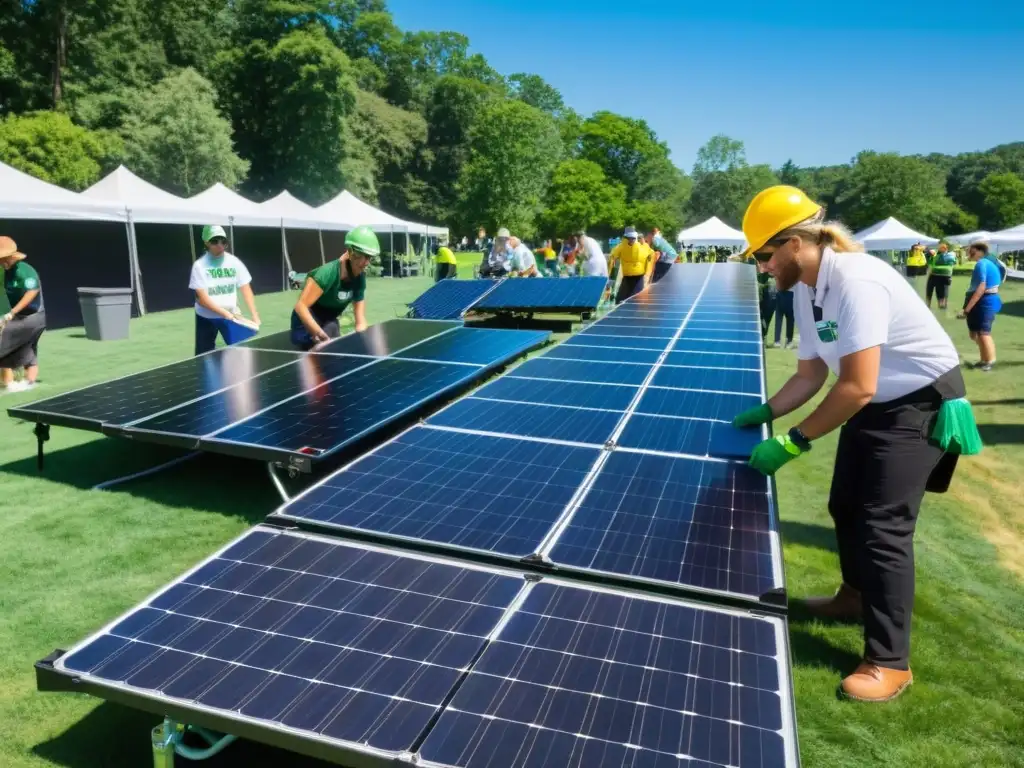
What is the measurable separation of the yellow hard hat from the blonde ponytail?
0.04 meters

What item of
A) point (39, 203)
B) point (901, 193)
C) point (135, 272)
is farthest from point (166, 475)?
point (901, 193)

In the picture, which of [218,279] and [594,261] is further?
[594,261]

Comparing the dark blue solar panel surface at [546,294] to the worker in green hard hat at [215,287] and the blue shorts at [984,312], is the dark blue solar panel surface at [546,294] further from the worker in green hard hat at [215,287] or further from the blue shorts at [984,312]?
the blue shorts at [984,312]

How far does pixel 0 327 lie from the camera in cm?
865

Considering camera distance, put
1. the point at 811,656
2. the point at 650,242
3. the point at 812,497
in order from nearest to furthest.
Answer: the point at 811,656 → the point at 812,497 → the point at 650,242

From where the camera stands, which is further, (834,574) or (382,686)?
(834,574)

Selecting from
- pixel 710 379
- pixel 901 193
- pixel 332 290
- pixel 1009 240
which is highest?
pixel 901 193

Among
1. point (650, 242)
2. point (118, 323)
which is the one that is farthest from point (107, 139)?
point (650, 242)

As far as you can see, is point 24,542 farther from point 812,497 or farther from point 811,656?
point 812,497

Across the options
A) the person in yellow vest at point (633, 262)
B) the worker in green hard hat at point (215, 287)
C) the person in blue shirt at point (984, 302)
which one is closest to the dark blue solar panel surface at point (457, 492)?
the worker in green hard hat at point (215, 287)

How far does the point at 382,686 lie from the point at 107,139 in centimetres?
4318

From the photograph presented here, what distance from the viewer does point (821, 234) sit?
3.16 meters

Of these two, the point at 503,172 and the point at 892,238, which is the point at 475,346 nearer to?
the point at 892,238

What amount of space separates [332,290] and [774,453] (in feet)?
18.1
